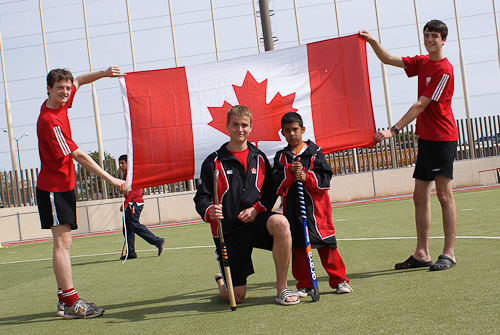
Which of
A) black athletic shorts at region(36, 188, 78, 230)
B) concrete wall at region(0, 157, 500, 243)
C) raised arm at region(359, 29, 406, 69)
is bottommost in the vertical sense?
concrete wall at region(0, 157, 500, 243)

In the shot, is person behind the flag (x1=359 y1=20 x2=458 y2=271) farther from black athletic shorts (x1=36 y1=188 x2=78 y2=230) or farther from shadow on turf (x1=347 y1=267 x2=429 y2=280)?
black athletic shorts (x1=36 y1=188 x2=78 y2=230)

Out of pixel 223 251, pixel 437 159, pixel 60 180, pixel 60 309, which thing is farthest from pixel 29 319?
pixel 437 159

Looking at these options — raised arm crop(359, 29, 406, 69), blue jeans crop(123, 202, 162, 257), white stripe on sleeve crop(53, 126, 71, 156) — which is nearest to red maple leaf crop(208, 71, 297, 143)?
raised arm crop(359, 29, 406, 69)

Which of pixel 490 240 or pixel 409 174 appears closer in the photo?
pixel 490 240

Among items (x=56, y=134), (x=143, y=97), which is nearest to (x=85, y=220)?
(x=143, y=97)

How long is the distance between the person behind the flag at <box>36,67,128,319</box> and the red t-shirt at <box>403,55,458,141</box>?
9.67 ft

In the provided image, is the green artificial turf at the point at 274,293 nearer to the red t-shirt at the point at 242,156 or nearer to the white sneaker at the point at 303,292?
the white sneaker at the point at 303,292

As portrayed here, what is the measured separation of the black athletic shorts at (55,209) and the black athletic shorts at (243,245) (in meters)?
1.39

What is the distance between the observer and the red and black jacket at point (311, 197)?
4898mm

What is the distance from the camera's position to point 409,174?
2122 centimetres

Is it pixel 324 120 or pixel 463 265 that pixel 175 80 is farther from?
pixel 463 265

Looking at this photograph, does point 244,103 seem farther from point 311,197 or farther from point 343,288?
point 343,288

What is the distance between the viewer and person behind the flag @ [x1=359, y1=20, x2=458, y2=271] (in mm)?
5633

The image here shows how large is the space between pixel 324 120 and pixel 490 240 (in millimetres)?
2324
